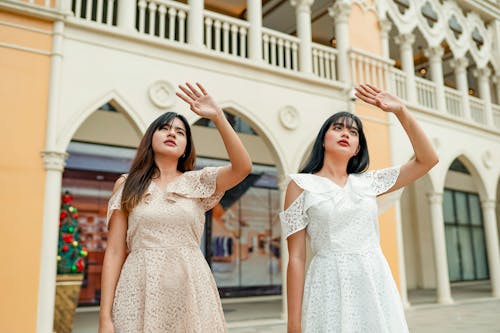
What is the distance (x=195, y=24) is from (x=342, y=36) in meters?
3.48

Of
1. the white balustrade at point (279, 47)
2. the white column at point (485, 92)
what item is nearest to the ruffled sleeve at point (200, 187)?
the white balustrade at point (279, 47)

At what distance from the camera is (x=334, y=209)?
213 cm

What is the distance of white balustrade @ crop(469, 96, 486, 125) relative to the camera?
42.5 feet

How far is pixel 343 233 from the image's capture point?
6.91ft

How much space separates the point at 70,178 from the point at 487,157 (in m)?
10.9

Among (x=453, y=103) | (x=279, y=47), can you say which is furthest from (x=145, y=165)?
(x=453, y=103)

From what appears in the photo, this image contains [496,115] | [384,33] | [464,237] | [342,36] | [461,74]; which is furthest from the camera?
[464,237]

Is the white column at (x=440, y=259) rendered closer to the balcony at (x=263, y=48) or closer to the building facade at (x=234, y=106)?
the building facade at (x=234, y=106)

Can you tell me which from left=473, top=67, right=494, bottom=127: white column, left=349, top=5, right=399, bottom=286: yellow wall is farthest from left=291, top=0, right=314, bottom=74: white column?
left=473, top=67, right=494, bottom=127: white column

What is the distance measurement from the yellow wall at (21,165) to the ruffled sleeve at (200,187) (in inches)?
190

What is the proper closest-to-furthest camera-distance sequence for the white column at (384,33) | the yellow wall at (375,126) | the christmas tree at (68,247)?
1. the christmas tree at (68,247)
2. the yellow wall at (375,126)
3. the white column at (384,33)

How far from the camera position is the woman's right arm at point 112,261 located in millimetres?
1885

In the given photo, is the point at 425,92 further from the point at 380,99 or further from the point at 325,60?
the point at 380,99

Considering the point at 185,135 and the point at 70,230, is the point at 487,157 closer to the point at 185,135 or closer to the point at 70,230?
the point at 70,230
